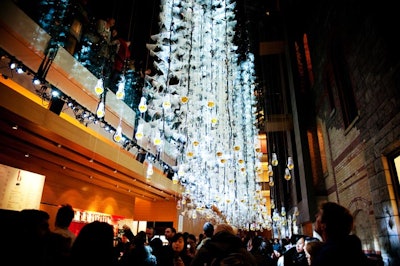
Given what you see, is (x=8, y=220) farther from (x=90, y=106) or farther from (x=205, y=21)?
(x=90, y=106)

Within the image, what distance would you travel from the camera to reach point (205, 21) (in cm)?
493

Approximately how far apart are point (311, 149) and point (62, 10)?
1033 centimetres

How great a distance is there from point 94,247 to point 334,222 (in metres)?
1.26

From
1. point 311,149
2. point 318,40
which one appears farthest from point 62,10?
point 311,149

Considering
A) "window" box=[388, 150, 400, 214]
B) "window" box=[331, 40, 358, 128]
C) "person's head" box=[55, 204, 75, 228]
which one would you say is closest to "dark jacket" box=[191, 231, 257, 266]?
"person's head" box=[55, 204, 75, 228]

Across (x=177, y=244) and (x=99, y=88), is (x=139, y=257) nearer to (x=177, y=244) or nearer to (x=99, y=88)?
(x=177, y=244)

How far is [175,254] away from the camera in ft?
11.0

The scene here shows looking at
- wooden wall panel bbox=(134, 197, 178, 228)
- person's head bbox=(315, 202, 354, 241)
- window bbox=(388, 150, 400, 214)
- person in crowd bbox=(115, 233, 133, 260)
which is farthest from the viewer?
wooden wall panel bbox=(134, 197, 178, 228)

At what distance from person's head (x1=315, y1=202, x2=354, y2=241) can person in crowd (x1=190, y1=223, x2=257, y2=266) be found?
51 cm

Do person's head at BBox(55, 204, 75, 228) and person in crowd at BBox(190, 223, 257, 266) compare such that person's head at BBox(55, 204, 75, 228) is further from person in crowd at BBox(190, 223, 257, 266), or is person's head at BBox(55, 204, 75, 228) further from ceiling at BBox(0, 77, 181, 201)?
ceiling at BBox(0, 77, 181, 201)

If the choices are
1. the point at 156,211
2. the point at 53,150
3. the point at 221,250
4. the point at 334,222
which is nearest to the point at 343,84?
the point at 334,222

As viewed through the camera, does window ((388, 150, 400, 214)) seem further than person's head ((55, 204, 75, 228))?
Yes

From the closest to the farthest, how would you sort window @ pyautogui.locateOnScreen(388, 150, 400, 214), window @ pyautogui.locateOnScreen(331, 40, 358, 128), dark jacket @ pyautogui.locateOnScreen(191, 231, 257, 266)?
dark jacket @ pyautogui.locateOnScreen(191, 231, 257, 266) → window @ pyautogui.locateOnScreen(388, 150, 400, 214) → window @ pyautogui.locateOnScreen(331, 40, 358, 128)

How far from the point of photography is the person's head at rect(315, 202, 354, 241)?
148 cm
